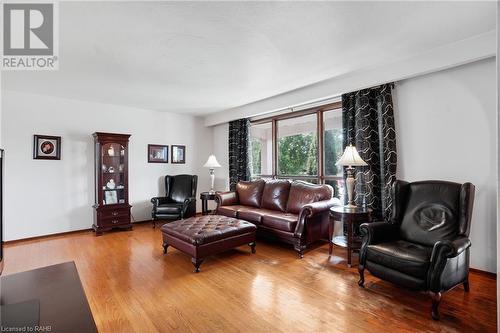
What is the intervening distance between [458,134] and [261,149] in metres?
3.36

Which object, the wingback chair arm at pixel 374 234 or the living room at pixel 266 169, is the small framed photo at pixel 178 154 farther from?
the wingback chair arm at pixel 374 234

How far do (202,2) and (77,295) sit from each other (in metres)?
2.09

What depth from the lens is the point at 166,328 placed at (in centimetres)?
187

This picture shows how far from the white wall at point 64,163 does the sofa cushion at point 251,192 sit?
1986 millimetres

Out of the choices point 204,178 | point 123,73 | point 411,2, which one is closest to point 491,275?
point 411,2

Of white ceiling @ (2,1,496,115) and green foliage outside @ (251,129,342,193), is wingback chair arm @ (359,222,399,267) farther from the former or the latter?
white ceiling @ (2,1,496,115)

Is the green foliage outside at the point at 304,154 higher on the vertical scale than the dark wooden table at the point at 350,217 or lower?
higher

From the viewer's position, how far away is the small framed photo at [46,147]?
418 centimetres

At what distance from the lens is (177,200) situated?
5387 millimetres

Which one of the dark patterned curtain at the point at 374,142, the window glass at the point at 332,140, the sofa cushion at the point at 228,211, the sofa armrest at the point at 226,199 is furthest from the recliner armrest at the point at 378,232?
the sofa armrest at the point at 226,199

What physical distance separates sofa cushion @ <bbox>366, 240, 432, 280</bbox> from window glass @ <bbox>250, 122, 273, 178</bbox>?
2.97m

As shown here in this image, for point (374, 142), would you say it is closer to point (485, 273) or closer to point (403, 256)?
point (403, 256)

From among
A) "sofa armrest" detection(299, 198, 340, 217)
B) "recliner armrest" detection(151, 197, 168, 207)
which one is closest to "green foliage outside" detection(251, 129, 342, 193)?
"sofa armrest" detection(299, 198, 340, 217)

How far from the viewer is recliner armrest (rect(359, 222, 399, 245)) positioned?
2500 millimetres
